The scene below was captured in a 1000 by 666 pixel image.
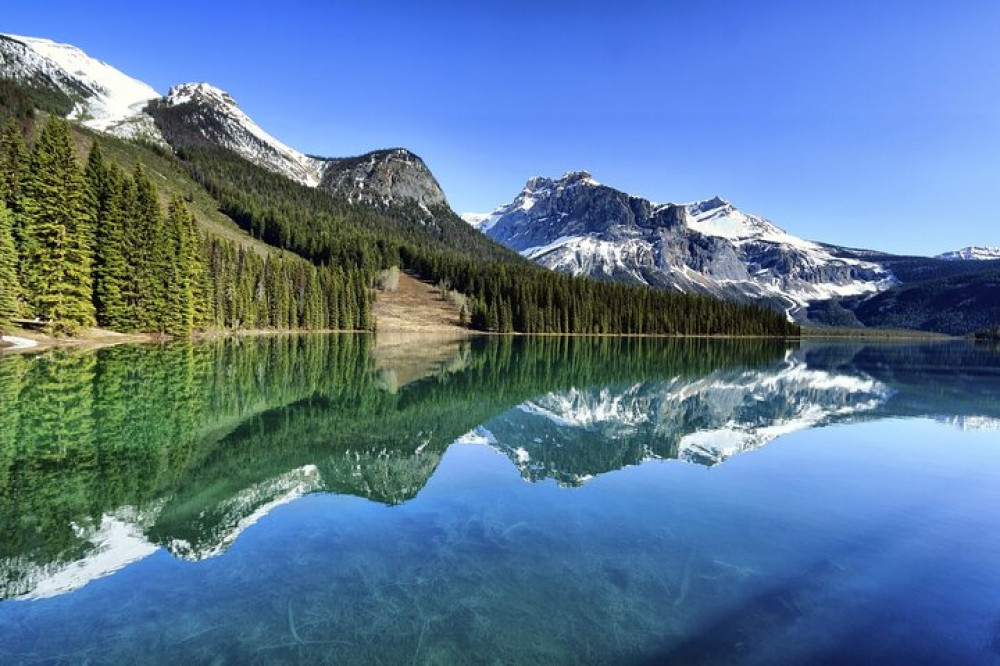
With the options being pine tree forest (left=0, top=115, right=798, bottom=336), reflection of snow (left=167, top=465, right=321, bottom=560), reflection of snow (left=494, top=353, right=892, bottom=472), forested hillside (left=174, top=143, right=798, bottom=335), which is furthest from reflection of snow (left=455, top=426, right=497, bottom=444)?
forested hillside (left=174, top=143, right=798, bottom=335)

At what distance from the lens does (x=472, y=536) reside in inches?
482

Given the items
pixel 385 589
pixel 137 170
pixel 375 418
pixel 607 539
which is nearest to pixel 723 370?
A: pixel 375 418

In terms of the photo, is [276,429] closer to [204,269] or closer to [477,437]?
[477,437]

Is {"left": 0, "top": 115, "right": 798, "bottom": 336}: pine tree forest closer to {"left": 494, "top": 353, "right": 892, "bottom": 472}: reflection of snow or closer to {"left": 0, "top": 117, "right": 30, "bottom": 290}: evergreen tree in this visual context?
{"left": 0, "top": 117, "right": 30, "bottom": 290}: evergreen tree

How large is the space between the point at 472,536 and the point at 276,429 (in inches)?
509

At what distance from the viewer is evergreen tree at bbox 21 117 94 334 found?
48.5 m

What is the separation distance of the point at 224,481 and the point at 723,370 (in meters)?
55.1

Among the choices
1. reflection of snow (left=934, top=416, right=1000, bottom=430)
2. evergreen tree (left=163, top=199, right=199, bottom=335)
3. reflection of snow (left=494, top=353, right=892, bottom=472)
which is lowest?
reflection of snow (left=934, top=416, right=1000, bottom=430)

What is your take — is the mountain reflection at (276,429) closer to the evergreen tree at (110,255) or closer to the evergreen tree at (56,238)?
the evergreen tree at (56,238)

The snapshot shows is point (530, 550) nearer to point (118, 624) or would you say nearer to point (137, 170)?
point (118, 624)

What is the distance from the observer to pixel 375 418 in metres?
25.7

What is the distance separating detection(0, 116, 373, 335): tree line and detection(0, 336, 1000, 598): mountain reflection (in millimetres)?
11150

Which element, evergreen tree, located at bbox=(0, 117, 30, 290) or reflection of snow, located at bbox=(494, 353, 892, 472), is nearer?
reflection of snow, located at bbox=(494, 353, 892, 472)

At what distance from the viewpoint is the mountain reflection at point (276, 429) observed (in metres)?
11.8
